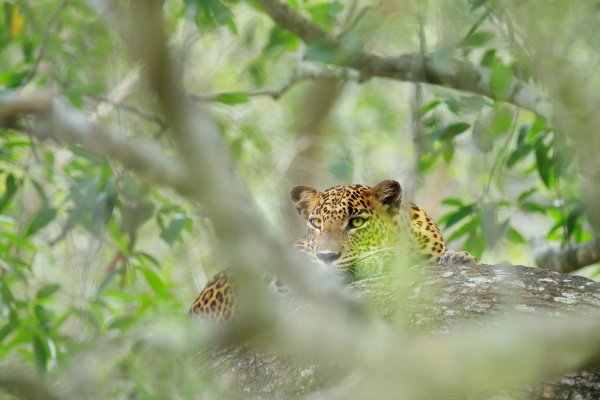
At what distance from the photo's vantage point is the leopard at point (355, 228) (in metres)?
7.98

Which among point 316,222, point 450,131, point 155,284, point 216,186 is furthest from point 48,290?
point 216,186

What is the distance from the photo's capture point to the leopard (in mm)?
7984

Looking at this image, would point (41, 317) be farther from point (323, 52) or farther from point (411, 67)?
point (411, 67)

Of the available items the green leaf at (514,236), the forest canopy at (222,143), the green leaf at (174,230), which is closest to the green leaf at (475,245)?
the forest canopy at (222,143)

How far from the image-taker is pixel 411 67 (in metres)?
6.33

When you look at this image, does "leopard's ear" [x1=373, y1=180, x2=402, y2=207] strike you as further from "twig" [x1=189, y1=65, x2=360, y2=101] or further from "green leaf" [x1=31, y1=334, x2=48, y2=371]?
"green leaf" [x1=31, y1=334, x2=48, y2=371]

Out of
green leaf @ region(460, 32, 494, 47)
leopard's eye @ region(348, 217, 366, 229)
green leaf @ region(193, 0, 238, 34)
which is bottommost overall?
leopard's eye @ region(348, 217, 366, 229)

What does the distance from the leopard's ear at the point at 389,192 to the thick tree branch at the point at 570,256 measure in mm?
1567

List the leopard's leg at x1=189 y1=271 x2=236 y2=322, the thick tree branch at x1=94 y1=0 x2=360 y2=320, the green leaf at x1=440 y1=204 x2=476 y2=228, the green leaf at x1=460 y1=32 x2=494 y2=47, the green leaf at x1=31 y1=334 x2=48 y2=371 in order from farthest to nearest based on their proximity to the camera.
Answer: the green leaf at x1=440 y1=204 x2=476 y2=228 < the leopard's leg at x1=189 y1=271 x2=236 y2=322 < the green leaf at x1=31 y1=334 x2=48 y2=371 < the green leaf at x1=460 y1=32 x2=494 y2=47 < the thick tree branch at x1=94 y1=0 x2=360 y2=320

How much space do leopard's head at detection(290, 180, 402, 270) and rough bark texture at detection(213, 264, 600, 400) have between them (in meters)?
2.06

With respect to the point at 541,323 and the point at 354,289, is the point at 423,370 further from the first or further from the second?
the point at 354,289

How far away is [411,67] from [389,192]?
2250 millimetres

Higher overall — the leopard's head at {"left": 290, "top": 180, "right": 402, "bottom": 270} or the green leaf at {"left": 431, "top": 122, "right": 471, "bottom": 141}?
the green leaf at {"left": 431, "top": 122, "right": 471, "bottom": 141}

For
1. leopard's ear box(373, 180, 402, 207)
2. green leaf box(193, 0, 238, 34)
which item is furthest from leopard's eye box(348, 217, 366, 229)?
green leaf box(193, 0, 238, 34)
